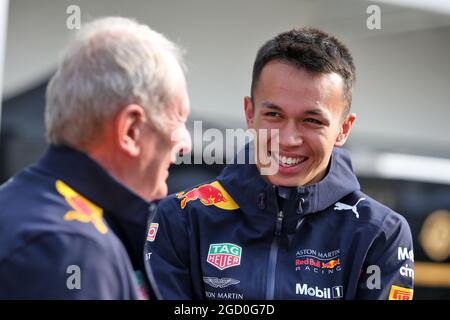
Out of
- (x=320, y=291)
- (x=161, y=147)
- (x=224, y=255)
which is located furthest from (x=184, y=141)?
(x=320, y=291)

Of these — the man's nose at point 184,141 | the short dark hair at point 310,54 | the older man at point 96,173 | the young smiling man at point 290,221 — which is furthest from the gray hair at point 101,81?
the short dark hair at point 310,54

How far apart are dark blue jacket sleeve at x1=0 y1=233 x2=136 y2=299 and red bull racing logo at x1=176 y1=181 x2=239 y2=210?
0.84m

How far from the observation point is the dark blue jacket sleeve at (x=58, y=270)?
1.23 metres

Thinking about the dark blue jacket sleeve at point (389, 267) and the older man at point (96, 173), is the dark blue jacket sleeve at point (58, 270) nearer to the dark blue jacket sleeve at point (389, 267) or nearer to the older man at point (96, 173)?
the older man at point (96, 173)

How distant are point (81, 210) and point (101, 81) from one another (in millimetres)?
247

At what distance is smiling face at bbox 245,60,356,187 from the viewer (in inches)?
81.0

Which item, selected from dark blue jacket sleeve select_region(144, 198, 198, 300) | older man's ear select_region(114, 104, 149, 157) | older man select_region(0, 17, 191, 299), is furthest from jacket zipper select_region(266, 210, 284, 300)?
older man's ear select_region(114, 104, 149, 157)

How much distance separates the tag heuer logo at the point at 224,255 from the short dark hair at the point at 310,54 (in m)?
0.51

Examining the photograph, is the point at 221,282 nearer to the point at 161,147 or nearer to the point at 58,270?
the point at 161,147

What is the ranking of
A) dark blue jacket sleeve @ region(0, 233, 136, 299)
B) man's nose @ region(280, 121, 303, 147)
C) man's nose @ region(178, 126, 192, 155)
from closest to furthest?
dark blue jacket sleeve @ region(0, 233, 136, 299), man's nose @ region(178, 126, 192, 155), man's nose @ region(280, 121, 303, 147)

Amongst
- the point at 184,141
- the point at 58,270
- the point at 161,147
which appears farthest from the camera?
the point at 184,141

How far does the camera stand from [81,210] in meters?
1.33

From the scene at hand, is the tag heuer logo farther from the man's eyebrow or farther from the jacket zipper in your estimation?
the man's eyebrow
